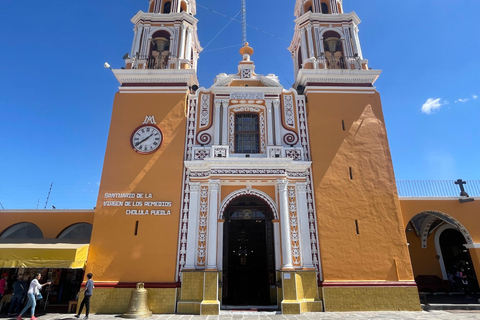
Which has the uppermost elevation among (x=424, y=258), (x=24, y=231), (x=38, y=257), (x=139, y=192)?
(x=139, y=192)

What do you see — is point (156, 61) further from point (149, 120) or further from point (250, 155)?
point (250, 155)

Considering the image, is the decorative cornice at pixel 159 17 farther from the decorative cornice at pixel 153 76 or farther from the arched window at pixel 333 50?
the arched window at pixel 333 50

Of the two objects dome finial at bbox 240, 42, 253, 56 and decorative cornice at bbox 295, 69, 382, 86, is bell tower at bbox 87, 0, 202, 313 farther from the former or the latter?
decorative cornice at bbox 295, 69, 382, 86

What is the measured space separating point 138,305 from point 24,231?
7.00 m

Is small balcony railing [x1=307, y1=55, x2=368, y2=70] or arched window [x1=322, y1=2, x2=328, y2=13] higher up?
arched window [x1=322, y1=2, x2=328, y2=13]

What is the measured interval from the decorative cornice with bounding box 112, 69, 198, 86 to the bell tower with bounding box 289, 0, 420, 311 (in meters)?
5.07

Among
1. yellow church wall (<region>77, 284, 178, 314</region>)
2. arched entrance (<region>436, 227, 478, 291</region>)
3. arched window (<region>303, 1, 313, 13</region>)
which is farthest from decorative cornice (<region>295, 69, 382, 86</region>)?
yellow church wall (<region>77, 284, 178, 314</region>)

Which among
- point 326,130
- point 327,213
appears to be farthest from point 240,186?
point 326,130

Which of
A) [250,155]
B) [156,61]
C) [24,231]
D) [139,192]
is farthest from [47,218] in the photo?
[250,155]

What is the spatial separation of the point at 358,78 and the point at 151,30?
9776 mm

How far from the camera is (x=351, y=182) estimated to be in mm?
10984

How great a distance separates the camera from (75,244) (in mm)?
9789

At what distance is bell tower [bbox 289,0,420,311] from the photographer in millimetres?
9648

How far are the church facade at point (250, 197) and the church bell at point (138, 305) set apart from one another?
413 millimetres
